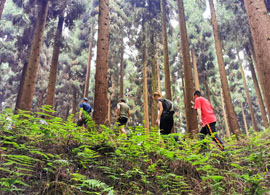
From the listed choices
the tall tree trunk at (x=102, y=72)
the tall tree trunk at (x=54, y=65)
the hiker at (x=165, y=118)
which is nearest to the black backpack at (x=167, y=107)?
the hiker at (x=165, y=118)

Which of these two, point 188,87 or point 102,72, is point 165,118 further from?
point 188,87

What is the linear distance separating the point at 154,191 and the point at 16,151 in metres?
2.37

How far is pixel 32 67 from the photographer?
9984 mm

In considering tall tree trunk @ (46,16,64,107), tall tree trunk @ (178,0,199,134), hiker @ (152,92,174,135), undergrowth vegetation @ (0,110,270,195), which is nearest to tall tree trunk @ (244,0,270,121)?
undergrowth vegetation @ (0,110,270,195)

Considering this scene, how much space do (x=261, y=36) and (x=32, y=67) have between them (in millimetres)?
10044

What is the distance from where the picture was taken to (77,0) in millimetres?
14312

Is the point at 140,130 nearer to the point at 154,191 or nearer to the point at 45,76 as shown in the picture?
the point at 154,191

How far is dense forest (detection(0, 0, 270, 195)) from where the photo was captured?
2.95 metres

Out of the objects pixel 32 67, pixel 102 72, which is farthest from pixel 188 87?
pixel 32 67

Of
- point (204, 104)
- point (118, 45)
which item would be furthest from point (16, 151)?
point (118, 45)

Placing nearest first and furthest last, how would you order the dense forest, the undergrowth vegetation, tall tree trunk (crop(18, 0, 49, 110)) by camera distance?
the undergrowth vegetation → the dense forest → tall tree trunk (crop(18, 0, 49, 110))

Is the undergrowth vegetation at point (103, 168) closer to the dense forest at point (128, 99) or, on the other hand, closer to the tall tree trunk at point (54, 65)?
the dense forest at point (128, 99)

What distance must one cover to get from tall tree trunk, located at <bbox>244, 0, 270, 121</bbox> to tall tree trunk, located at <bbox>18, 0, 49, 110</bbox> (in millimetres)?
9397

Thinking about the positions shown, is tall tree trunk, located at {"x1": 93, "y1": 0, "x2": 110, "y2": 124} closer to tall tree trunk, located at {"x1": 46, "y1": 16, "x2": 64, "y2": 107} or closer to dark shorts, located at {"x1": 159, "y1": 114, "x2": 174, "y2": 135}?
dark shorts, located at {"x1": 159, "y1": 114, "x2": 174, "y2": 135}
